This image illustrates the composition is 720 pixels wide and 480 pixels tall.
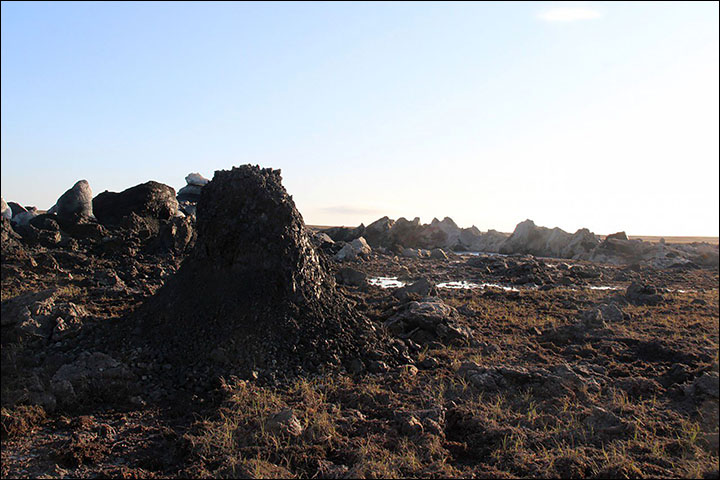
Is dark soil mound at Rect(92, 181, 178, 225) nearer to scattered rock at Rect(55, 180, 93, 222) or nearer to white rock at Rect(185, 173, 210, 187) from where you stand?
scattered rock at Rect(55, 180, 93, 222)

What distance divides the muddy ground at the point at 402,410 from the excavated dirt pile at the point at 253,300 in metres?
0.32

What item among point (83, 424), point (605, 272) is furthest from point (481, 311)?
point (605, 272)

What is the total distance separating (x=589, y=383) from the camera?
6.49 metres

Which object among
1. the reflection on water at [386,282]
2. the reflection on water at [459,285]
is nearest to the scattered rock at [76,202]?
the reflection on water at [386,282]

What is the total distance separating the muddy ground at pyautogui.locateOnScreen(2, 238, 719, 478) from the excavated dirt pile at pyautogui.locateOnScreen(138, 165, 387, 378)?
0.32 m

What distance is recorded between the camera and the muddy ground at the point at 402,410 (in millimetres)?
4512

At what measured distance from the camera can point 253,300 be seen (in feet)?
23.2

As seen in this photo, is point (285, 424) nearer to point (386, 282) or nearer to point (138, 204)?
point (386, 282)

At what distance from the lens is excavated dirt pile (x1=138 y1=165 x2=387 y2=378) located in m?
6.61

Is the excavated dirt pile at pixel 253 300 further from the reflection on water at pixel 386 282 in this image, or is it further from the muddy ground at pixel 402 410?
the reflection on water at pixel 386 282

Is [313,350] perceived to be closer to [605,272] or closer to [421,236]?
[605,272]

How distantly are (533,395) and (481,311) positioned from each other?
5120 mm

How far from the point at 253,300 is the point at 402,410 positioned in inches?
105

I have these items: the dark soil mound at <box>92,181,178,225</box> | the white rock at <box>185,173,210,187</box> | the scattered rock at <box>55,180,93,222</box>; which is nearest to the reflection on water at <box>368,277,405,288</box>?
the dark soil mound at <box>92,181,178,225</box>
